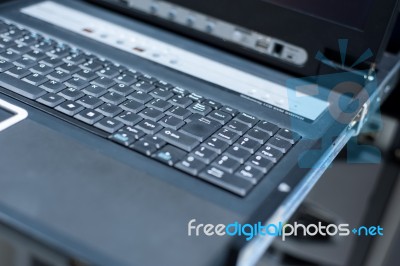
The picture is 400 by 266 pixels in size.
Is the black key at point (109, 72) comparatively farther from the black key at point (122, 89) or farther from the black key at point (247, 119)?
the black key at point (247, 119)

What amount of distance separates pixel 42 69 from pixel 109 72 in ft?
0.21

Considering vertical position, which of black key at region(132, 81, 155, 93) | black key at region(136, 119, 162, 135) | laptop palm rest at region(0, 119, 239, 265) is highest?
black key at region(132, 81, 155, 93)

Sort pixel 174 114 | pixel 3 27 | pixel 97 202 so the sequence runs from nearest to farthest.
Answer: pixel 97 202 < pixel 174 114 < pixel 3 27

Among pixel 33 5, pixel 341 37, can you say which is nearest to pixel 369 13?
pixel 341 37

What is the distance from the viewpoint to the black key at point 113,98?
0.49m

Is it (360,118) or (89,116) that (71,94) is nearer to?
(89,116)

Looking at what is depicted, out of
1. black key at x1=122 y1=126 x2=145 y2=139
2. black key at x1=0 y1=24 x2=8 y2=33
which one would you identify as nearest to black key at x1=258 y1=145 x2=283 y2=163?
black key at x1=122 y1=126 x2=145 y2=139

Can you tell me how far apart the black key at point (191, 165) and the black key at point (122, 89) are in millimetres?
111

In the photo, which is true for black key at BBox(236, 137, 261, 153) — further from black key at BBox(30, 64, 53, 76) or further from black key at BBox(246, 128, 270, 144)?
black key at BBox(30, 64, 53, 76)

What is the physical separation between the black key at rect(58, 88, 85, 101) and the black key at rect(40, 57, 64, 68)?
0.05m

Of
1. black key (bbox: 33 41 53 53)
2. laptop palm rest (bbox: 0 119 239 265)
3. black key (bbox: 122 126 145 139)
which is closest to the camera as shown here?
laptop palm rest (bbox: 0 119 239 265)

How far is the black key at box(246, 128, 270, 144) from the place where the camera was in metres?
0.47

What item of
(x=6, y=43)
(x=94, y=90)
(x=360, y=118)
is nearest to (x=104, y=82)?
(x=94, y=90)

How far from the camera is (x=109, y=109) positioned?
1.57 ft
